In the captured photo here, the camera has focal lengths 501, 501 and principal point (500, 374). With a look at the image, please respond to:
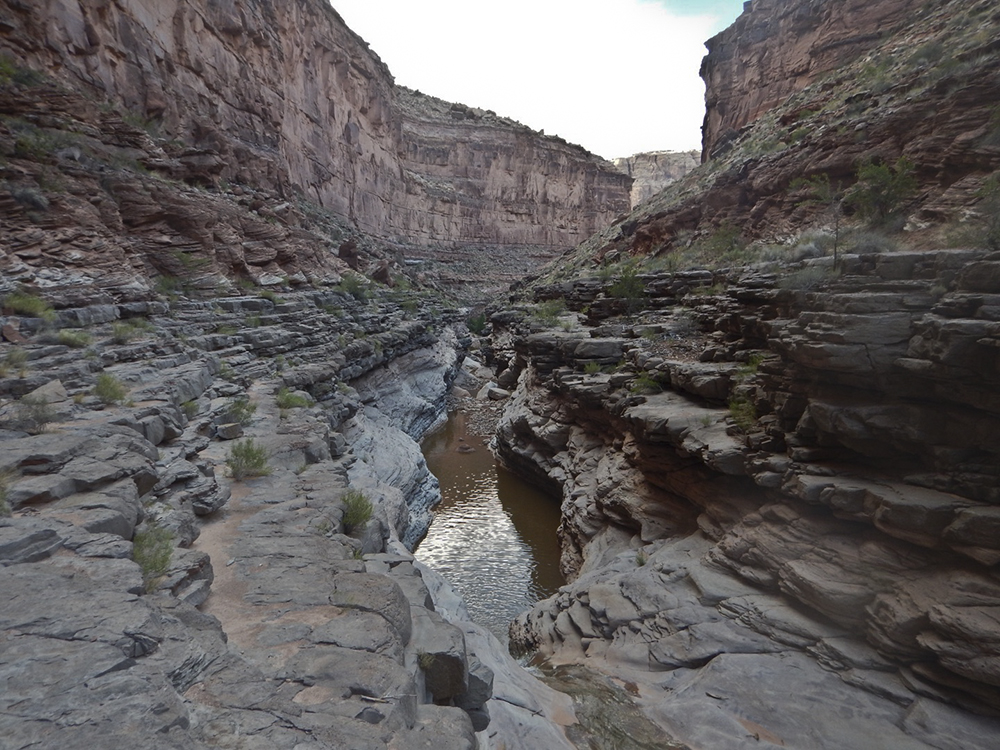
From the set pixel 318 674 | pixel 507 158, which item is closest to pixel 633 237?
pixel 318 674

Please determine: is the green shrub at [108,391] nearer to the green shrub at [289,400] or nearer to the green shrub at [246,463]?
the green shrub at [246,463]

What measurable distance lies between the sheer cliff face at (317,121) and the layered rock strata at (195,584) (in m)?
11.7

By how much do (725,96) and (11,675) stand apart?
1674 inches

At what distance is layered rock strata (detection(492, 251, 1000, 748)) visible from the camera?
5227mm

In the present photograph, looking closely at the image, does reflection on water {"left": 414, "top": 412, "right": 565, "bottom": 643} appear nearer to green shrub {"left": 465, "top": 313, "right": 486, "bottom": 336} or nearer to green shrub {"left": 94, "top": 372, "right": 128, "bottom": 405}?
green shrub {"left": 94, "top": 372, "right": 128, "bottom": 405}

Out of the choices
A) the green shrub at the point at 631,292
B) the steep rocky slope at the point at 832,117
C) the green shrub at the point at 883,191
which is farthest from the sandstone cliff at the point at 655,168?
the green shrub at the point at 883,191

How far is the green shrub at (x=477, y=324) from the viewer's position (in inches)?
1877

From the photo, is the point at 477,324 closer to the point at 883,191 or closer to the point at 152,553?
the point at 883,191

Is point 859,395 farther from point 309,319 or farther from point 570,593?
point 309,319

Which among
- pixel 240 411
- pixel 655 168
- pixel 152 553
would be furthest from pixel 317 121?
pixel 655 168

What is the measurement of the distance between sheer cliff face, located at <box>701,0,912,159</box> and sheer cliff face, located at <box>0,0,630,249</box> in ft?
91.2

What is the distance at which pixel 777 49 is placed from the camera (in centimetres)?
3000

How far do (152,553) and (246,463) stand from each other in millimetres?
3115

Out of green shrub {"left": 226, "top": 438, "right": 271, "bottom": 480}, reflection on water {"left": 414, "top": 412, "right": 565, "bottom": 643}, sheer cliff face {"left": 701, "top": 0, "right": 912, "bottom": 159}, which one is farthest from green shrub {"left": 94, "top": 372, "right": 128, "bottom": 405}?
sheer cliff face {"left": 701, "top": 0, "right": 912, "bottom": 159}
